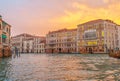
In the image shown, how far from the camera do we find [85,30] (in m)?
80.5

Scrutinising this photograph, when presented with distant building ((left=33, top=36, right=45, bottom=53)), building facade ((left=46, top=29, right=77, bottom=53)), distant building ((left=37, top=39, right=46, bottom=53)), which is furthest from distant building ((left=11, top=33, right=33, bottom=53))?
building facade ((left=46, top=29, right=77, bottom=53))

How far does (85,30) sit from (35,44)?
41585 mm

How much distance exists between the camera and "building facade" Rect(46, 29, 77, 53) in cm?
8989

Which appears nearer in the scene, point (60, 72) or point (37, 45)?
point (60, 72)

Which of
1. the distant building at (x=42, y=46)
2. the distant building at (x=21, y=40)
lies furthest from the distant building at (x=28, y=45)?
the distant building at (x=42, y=46)

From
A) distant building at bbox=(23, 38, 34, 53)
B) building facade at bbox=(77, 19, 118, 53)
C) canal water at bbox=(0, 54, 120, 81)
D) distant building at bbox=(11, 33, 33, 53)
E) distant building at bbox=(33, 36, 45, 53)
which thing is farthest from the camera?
distant building at bbox=(11, 33, 33, 53)

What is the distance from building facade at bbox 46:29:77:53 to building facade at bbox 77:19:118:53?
5.86 m

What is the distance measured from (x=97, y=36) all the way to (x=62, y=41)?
24.0 meters

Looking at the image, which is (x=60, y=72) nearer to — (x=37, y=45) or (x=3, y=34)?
(x=3, y=34)

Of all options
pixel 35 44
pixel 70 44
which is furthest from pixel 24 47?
pixel 70 44

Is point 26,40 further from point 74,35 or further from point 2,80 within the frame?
point 2,80

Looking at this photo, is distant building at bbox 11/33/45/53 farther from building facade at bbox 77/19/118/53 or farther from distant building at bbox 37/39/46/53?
building facade at bbox 77/19/118/53

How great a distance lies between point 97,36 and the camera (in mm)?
75812

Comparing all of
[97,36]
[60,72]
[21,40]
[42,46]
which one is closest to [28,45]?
[21,40]
